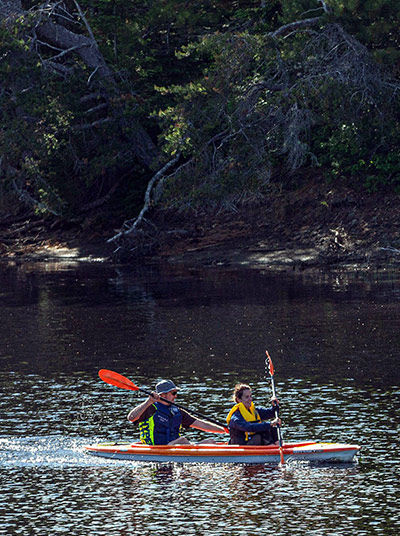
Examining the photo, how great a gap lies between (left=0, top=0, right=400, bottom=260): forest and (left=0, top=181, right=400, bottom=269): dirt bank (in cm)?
47

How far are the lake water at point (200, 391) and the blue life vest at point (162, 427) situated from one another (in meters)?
0.56

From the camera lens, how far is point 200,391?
67.8 ft

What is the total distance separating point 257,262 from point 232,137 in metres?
4.87

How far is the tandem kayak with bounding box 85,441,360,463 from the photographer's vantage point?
623 inches

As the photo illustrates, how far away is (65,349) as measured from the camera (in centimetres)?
2541

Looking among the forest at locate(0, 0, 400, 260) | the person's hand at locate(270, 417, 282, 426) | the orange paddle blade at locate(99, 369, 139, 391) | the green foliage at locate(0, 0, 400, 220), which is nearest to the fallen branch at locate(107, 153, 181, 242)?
the forest at locate(0, 0, 400, 260)

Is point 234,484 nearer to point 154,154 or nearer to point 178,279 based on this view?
point 178,279

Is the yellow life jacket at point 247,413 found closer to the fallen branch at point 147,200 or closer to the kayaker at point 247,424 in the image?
the kayaker at point 247,424

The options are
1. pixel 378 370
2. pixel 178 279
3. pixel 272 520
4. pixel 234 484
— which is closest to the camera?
pixel 272 520

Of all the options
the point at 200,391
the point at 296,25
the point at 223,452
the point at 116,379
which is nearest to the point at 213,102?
the point at 296,25

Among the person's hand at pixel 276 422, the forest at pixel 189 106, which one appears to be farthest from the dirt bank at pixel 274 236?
the person's hand at pixel 276 422

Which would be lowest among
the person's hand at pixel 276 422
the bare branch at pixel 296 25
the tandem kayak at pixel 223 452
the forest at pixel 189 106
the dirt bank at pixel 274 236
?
the tandem kayak at pixel 223 452

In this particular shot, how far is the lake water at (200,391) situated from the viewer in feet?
45.6

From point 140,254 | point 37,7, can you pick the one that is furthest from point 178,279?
point 37,7
